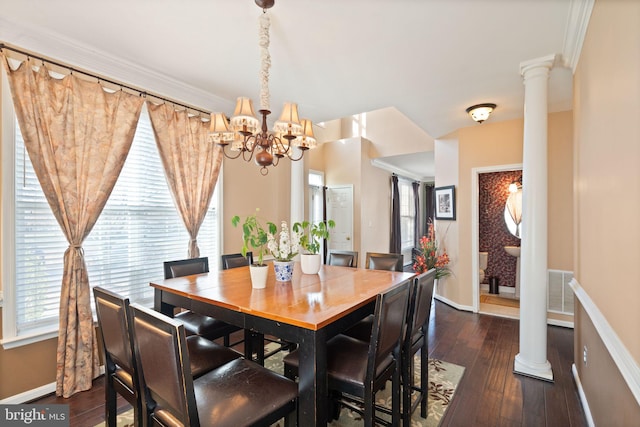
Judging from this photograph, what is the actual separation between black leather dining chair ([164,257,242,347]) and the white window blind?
585 mm

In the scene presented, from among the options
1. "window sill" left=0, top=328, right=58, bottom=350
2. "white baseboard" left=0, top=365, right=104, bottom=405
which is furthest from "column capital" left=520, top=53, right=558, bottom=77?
"white baseboard" left=0, top=365, right=104, bottom=405

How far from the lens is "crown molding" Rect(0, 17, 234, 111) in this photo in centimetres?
211

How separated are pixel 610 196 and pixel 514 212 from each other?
13.8 ft

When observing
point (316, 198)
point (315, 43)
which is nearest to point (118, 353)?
point (315, 43)

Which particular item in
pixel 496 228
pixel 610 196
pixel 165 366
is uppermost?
pixel 610 196

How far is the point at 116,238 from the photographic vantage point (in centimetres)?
266

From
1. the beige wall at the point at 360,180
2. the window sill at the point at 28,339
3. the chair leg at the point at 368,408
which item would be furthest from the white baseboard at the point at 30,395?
the beige wall at the point at 360,180

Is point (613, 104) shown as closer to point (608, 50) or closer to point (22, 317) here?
point (608, 50)

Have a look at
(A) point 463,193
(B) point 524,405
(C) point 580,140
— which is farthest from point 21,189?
(A) point 463,193

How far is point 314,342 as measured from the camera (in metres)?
1.32

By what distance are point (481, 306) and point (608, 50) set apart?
4028mm

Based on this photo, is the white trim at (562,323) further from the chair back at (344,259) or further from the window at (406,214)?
the window at (406,214)

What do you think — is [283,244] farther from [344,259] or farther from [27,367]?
[27,367]

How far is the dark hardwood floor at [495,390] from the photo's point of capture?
2027 millimetres
